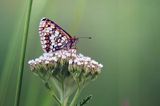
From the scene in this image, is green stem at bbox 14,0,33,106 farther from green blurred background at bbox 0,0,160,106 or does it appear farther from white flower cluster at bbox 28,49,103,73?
green blurred background at bbox 0,0,160,106

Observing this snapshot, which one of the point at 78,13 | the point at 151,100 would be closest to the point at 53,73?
→ the point at 78,13

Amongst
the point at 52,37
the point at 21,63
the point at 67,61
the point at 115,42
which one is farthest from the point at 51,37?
the point at 115,42

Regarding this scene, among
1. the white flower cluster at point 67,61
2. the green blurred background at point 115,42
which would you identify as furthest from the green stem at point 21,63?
the green blurred background at point 115,42

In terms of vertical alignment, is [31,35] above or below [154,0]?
below

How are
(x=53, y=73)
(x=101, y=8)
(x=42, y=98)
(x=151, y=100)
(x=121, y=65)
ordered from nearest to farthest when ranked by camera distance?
(x=42, y=98), (x=53, y=73), (x=151, y=100), (x=121, y=65), (x=101, y=8)

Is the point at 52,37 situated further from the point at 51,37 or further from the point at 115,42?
the point at 115,42

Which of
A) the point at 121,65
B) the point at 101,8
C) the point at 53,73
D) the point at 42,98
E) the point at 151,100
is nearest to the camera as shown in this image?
the point at 42,98

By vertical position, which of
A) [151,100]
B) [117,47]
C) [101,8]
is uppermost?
[101,8]

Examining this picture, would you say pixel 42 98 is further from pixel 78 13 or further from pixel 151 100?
pixel 151 100
